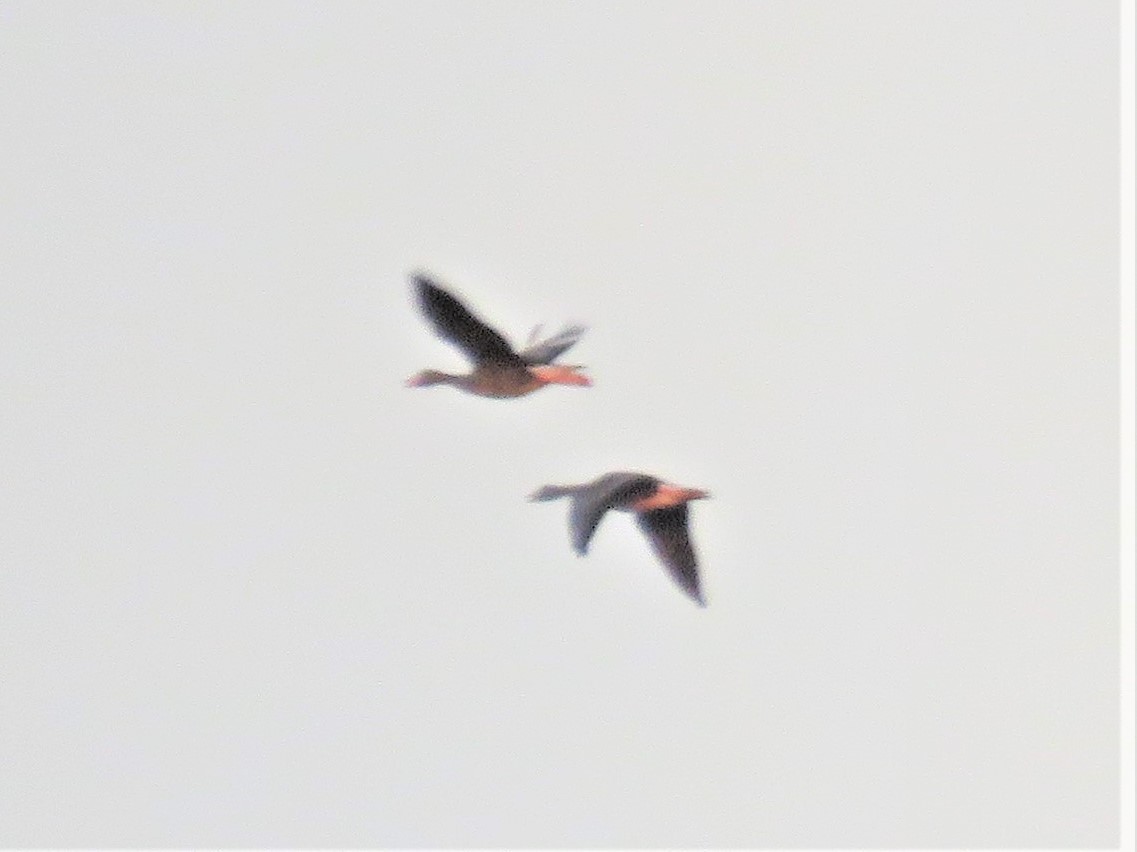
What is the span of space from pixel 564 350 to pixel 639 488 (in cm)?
174

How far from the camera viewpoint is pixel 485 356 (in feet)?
60.7

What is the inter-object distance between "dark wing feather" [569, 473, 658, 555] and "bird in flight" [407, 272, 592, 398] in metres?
0.81

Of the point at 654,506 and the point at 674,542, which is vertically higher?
the point at 654,506

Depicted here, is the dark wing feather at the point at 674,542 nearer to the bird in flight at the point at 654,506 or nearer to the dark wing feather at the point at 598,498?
the bird in flight at the point at 654,506

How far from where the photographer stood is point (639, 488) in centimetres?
1847

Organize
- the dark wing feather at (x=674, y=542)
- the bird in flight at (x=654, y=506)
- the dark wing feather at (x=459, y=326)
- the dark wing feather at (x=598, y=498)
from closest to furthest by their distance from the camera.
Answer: the dark wing feather at (x=598, y=498) < the dark wing feather at (x=459, y=326) < the bird in flight at (x=654, y=506) < the dark wing feather at (x=674, y=542)

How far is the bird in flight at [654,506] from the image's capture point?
18.1 metres

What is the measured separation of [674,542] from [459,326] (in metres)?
2.43

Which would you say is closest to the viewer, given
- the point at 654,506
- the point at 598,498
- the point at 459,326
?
the point at 598,498

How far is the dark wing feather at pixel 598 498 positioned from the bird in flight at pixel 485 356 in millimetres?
811

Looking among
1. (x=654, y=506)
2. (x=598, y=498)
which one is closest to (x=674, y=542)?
(x=654, y=506)

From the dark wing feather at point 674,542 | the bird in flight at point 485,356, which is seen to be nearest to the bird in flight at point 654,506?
the dark wing feather at point 674,542

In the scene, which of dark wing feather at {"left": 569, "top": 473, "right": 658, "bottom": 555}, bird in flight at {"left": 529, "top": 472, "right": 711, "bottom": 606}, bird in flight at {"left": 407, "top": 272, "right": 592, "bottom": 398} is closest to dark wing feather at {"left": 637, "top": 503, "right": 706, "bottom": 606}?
bird in flight at {"left": 529, "top": 472, "right": 711, "bottom": 606}

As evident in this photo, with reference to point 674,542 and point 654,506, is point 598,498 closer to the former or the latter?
point 654,506
